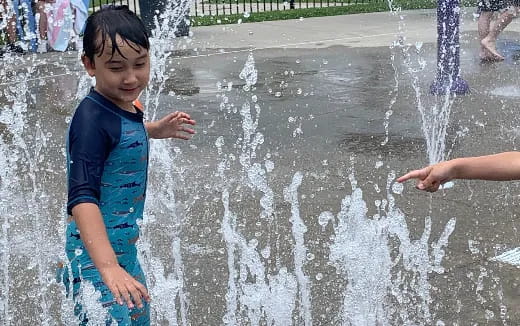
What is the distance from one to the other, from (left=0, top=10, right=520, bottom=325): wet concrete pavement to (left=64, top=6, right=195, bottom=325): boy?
0.87 meters

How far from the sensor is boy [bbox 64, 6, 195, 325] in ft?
6.82

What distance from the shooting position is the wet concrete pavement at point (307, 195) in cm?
325

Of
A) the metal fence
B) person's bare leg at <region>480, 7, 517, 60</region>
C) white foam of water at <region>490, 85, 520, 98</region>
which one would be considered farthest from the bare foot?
the metal fence

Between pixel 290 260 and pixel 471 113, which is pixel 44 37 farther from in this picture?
pixel 290 260

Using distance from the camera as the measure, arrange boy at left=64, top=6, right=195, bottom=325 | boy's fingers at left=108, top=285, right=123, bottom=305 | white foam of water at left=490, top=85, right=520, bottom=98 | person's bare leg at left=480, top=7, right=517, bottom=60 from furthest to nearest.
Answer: person's bare leg at left=480, top=7, right=517, bottom=60
white foam of water at left=490, top=85, right=520, bottom=98
boy at left=64, top=6, right=195, bottom=325
boy's fingers at left=108, top=285, right=123, bottom=305

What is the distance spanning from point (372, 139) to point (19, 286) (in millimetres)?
3076

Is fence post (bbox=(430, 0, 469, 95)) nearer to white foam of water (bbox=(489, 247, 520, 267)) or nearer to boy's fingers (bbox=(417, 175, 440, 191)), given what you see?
white foam of water (bbox=(489, 247, 520, 267))

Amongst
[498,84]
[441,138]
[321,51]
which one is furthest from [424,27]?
[441,138]

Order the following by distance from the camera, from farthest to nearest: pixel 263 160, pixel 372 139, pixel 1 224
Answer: pixel 372 139 < pixel 263 160 < pixel 1 224

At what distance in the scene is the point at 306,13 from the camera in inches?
588

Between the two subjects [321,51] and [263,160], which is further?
[321,51]

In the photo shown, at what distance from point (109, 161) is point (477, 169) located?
1.05 m

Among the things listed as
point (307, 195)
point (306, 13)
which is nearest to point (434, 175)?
point (307, 195)

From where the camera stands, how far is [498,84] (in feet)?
26.1
